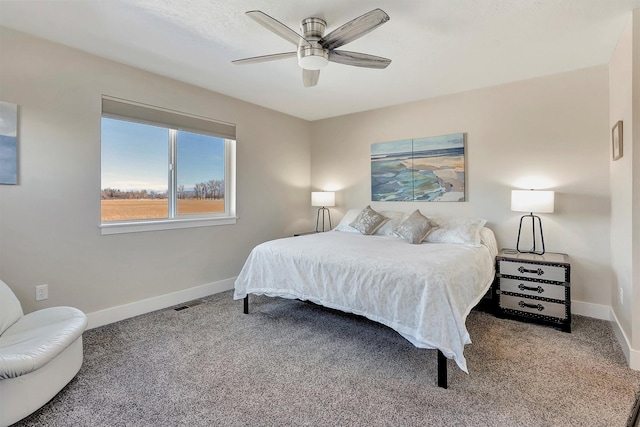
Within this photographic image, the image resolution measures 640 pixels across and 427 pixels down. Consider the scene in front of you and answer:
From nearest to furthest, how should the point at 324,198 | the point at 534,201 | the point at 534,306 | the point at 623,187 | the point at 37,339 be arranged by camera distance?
the point at 37,339 < the point at 623,187 < the point at 534,306 < the point at 534,201 < the point at 324,198

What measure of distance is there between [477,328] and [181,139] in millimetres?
3713

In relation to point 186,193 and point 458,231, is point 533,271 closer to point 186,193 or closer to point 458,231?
point 458,231

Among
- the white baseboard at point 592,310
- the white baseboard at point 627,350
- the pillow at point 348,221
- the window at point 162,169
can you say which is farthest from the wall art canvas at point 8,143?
the white baseboard at point 592,310

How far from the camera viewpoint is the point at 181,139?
361 centimetres

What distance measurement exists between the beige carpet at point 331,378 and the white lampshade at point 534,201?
1117 mm

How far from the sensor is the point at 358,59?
7.70 ft

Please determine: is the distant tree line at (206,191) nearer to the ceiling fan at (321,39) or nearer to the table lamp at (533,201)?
the ceiling fan at (321,39)

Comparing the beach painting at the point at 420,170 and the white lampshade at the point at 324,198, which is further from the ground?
the beach painting at the point at 420,170

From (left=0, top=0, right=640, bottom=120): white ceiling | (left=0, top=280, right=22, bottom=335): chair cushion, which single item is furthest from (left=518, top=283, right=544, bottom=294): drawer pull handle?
(left=0, top=280, right=22, bottom=335): chair cushion

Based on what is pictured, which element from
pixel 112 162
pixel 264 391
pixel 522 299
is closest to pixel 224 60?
pixel 112 162

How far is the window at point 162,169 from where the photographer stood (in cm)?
304

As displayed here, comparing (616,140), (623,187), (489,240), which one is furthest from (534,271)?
(616,140)

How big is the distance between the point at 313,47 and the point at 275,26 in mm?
336

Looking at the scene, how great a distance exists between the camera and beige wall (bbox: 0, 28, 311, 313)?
2.45 metres
